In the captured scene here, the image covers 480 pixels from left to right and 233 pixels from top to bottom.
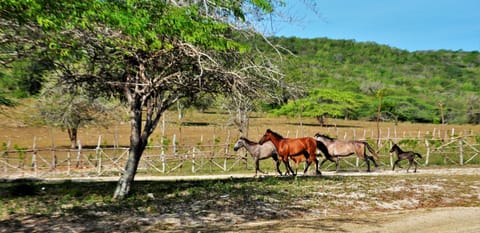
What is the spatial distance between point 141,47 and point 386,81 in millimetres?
99453

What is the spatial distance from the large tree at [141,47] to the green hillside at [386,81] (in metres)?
1.32

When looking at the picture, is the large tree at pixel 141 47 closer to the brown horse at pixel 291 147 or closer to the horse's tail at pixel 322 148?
the brown horse at pixel 291 147

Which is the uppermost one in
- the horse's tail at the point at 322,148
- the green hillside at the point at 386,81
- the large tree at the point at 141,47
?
the green hillside at the point at 386,81

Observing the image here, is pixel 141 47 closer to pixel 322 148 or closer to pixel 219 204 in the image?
pixel 219 204

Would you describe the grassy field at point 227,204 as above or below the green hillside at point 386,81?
below

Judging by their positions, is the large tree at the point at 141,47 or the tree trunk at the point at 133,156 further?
the tree trunk at the point at 133,156

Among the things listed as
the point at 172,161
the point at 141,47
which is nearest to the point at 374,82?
the point at 172,161

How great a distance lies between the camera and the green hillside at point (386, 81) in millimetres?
64750

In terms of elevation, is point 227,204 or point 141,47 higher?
point 141,47

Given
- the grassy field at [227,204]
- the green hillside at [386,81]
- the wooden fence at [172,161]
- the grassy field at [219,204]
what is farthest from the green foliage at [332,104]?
the grassy field at [219,204]

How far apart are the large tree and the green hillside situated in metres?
1.32

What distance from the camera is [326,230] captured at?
9875 millimetres

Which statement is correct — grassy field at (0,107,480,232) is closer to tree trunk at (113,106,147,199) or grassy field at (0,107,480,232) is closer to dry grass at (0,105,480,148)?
tree trunk at (113,106,147,199)

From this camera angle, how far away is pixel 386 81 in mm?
104750
